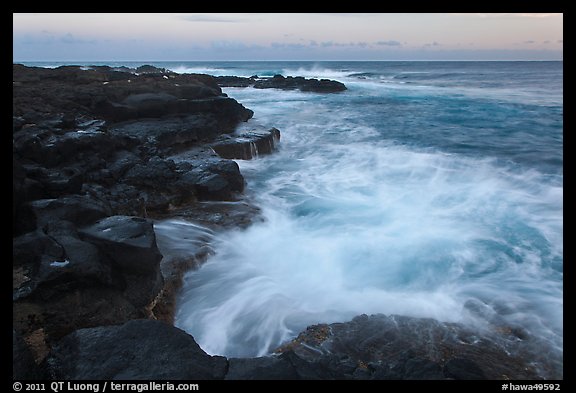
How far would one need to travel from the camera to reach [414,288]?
6.04 m

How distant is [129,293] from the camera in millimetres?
4520

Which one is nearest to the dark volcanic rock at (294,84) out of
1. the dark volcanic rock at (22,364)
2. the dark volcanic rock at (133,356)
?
the dark volcanic rock at (133,356)

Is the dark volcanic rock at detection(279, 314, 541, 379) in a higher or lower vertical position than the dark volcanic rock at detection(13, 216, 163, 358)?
lower

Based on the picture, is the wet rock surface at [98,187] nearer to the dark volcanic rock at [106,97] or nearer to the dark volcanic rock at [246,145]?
the dark volcanic rock at [106,97]

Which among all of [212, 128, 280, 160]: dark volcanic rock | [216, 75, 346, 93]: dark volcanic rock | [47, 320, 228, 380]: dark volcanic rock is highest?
[216, 75, 346, 93]: dark volcanic rock

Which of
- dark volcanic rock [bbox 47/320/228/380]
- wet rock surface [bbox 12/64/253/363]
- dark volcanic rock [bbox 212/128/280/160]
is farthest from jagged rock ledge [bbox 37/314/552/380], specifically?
dark volcanic rock [bbox 212/128/280/160]

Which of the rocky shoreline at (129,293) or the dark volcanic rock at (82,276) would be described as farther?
the dark volcanic rock at (82,276)

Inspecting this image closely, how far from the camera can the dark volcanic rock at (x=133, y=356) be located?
10.1ft

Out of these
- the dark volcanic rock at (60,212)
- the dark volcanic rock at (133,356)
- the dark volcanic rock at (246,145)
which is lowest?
the dark volcanic rock at (133,356)

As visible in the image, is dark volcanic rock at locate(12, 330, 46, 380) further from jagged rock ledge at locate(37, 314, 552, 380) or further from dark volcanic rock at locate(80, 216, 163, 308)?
dark volcanic rock at locate(80, 216, 163, 308)

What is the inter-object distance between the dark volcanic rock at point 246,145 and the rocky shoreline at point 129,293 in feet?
10.1

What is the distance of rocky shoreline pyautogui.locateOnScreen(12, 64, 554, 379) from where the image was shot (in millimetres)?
3268

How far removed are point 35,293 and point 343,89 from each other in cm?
3371
